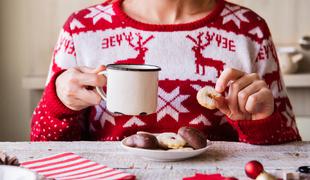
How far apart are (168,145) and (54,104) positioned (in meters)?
0.35

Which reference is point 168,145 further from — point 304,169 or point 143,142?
point 304,169

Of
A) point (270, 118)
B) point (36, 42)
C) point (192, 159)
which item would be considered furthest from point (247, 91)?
point (36, 42)

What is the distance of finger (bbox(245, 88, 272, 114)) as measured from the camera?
1237mm

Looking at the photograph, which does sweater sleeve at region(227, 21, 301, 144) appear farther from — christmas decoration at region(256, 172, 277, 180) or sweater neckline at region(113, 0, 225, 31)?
christmas decoration at region(256, 172, 277, 180)

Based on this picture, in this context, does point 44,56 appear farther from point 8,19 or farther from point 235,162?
point 235,162

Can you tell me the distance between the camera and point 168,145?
1127 mm

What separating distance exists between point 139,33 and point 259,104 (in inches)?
16.4

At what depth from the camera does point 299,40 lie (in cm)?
277

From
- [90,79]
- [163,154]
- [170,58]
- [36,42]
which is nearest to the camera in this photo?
[163,154]

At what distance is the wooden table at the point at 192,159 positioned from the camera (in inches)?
41.4

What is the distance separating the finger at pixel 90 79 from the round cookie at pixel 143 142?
0.13 m

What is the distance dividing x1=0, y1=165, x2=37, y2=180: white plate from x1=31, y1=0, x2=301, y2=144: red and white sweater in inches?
22.4

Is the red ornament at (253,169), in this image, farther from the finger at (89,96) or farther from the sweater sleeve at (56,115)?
the sweater sleeve at (56,115)

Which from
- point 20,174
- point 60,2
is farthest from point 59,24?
point 20,174
